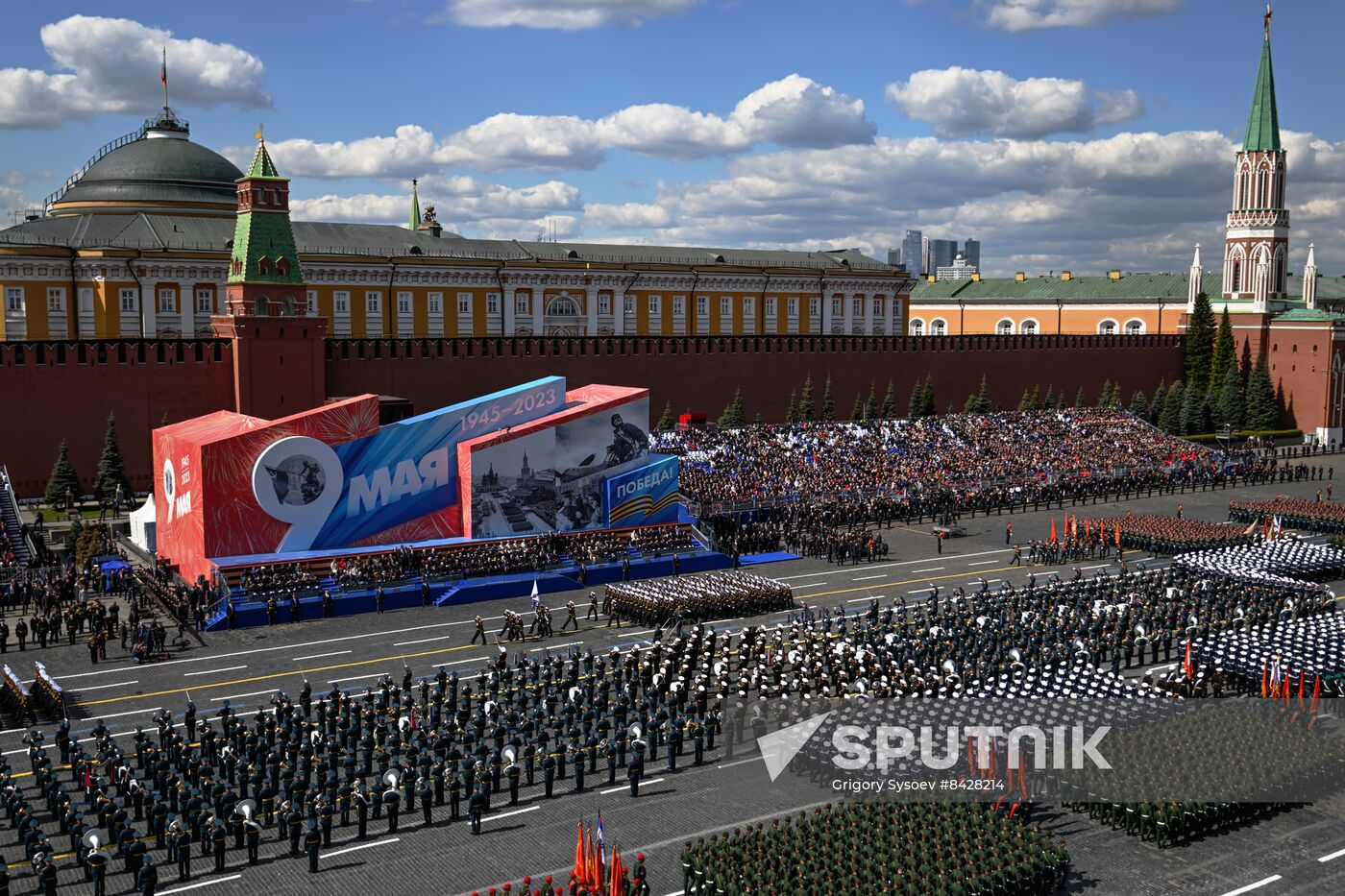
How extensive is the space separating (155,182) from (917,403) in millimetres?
34782

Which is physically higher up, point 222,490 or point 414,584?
point 222,490

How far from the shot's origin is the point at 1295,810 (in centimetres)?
1708

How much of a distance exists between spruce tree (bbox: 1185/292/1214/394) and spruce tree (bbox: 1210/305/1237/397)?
374 millimetres

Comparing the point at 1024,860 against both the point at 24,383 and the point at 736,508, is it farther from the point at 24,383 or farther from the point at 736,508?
the point at 24,383

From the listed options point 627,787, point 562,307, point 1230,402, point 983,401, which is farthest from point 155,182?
point 1230,402

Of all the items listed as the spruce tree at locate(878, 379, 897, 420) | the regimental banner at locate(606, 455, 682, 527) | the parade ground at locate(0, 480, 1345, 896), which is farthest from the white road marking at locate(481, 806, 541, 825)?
the spruce tree at locate(878, 379, 897, 420)

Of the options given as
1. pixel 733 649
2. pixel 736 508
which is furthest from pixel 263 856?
pixel 736 508

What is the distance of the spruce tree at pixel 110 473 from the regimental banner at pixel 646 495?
49.3 feet

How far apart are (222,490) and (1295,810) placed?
74.3 feet

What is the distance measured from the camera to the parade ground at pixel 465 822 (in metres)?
15.0

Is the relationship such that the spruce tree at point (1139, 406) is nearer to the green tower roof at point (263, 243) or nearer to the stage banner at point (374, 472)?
the stage banner at point (374, 472)

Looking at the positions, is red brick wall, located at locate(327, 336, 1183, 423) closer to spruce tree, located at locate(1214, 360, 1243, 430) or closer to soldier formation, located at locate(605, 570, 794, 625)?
spruce tree, located at locate(1214, 360, 1243, 430)

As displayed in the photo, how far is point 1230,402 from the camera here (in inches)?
2415

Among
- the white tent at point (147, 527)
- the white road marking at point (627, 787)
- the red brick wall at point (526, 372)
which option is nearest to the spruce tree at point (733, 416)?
the red brick wall at point (526, 372)
